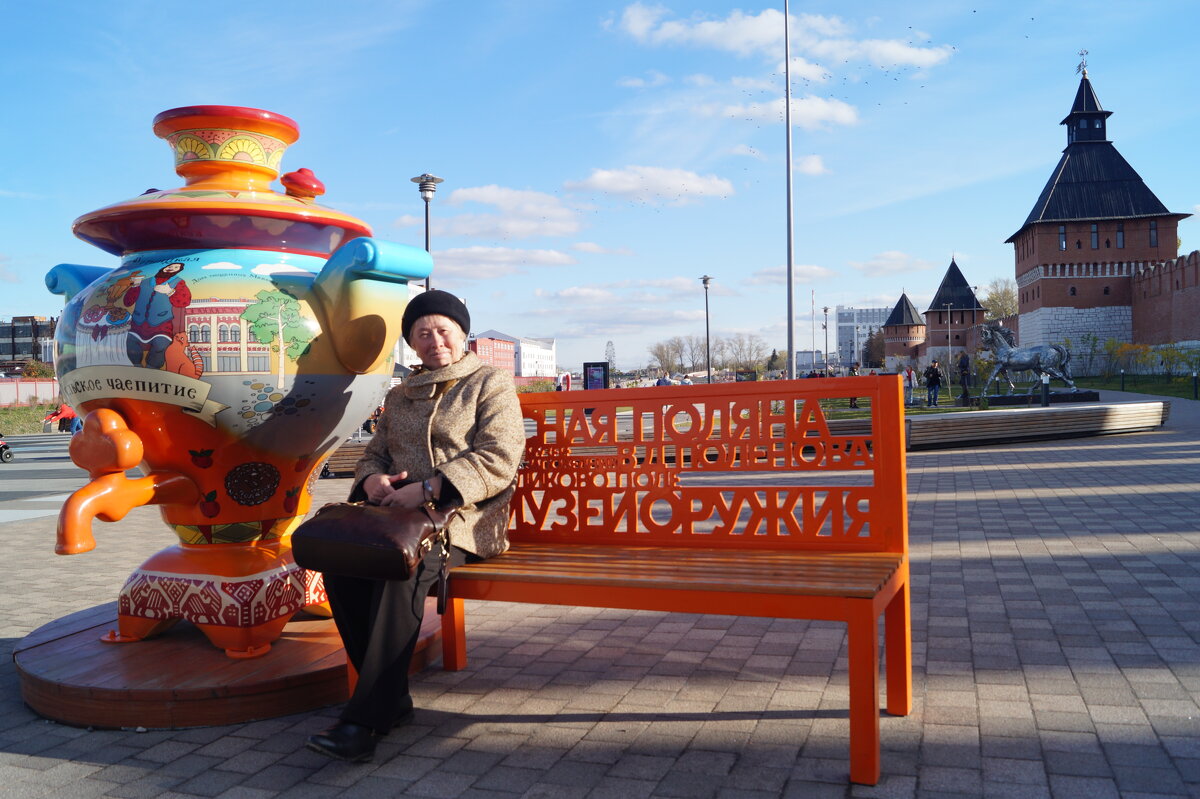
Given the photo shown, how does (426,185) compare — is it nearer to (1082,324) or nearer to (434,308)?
(434,308)

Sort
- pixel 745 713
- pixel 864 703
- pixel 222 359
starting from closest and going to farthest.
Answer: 1. pixel 864 703
2. pixel 745 713
3. pixel 222 359

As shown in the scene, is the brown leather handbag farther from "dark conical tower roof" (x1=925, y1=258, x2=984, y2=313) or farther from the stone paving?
"dark conical tower roof" (x1=925, y1=258, x2=984, y2=313)

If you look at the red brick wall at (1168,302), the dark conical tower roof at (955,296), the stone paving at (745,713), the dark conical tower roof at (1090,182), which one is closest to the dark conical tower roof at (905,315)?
the dark conical tower roof at (955,296)

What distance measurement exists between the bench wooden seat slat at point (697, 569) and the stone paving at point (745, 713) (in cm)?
56

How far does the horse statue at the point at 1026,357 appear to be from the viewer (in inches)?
1029

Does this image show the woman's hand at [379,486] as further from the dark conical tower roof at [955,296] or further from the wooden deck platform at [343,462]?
the dark conical tower roof at [955,296]

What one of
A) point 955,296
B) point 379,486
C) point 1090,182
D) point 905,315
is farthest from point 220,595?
→ point 905,315

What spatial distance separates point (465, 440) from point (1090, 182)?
206 feet

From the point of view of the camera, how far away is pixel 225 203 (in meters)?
3.65

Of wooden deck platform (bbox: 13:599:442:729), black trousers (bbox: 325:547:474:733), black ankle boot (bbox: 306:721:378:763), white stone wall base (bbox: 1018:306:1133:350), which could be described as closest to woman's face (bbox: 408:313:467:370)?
black trousers (bbox: 325:547:474:733)

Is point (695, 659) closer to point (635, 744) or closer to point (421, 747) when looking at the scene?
point (635, 744)

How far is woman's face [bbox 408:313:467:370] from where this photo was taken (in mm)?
3504

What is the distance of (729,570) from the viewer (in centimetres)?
309

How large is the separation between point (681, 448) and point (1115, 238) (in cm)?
6083
